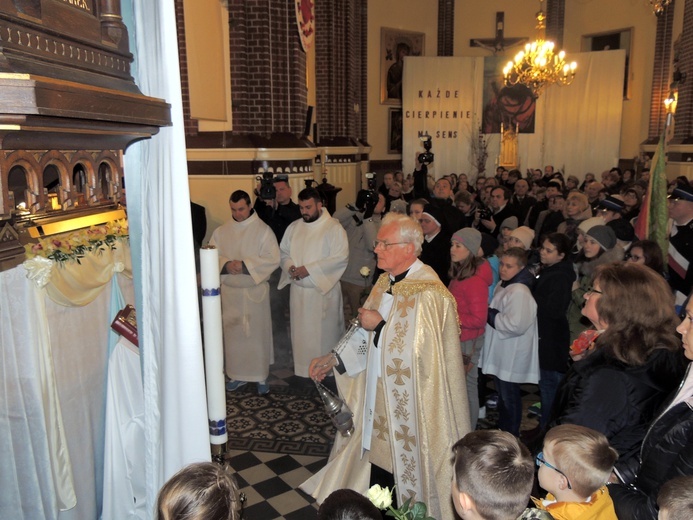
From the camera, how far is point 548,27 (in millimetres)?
18891

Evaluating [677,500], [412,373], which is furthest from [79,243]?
[677,500]

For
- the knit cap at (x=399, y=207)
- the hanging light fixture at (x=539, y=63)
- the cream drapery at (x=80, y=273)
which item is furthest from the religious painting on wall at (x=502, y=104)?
the cream drapery at (x=80, y=273)

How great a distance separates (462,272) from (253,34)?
5.58 meters

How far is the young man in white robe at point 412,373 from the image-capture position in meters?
3.32

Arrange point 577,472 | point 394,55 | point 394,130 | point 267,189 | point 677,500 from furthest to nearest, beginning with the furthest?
point 394,130 < point 394,55 < point 267,189 < point 577,472 < point 677,500

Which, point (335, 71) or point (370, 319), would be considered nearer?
point (370, 319)

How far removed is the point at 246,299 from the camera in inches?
234

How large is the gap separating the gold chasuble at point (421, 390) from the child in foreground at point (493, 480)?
1.41m

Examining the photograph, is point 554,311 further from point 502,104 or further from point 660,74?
point 502,104

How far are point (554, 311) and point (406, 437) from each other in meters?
1.64

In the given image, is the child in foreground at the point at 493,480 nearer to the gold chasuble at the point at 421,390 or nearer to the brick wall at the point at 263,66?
the gold chasuble at the point at 421,390

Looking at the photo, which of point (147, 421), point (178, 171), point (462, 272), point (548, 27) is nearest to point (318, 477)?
point (462, 272)

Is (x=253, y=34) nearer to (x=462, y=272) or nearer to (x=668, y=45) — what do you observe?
(x=462, y=272)

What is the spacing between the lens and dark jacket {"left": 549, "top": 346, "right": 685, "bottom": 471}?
7.97 ft
